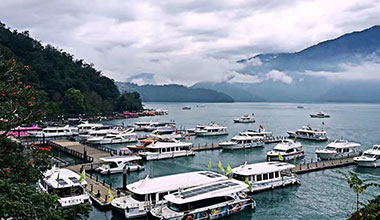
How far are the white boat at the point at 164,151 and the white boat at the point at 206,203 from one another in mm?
21000

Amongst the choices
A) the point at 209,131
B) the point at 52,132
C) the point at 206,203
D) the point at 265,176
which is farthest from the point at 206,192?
the point at 209,131

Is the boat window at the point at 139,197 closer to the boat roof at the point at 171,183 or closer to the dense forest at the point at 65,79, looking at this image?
the boat roof at the point at 171,183

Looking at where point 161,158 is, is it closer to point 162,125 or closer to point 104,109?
Answer: point 162,125

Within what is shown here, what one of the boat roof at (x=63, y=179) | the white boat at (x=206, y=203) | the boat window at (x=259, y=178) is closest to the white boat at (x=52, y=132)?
the boat roof at (x=63, y=179)

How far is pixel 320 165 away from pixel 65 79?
371ft

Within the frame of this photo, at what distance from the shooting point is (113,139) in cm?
6412

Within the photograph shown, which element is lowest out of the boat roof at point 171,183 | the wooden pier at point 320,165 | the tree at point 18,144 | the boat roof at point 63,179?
the wooden pier at point 320,165

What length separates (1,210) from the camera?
7.45 m

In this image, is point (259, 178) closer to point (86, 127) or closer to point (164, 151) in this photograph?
point (164, 151)

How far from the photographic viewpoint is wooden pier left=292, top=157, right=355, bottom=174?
129 feet

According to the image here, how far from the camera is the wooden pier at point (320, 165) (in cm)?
3928

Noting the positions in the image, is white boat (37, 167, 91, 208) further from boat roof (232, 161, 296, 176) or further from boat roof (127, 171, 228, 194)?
boat roof (232, 161, 296, 176)

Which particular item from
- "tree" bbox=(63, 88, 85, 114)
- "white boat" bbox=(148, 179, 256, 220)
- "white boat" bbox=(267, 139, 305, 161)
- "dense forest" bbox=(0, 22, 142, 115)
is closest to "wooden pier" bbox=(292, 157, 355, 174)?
"white boat" bbox=(267, 139, 305, 161)

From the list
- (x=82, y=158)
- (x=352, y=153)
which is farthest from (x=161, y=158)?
(x=352, y=153)
